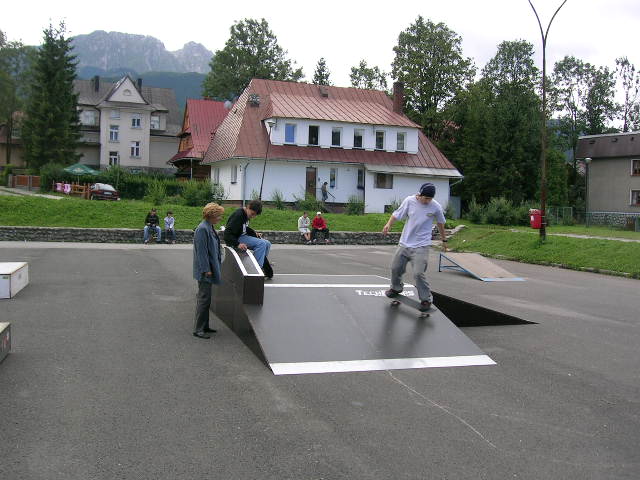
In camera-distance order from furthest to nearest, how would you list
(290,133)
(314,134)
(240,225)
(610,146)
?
1. (610,146)
2. (314,134)
3. (290,133)
4. (240,225)

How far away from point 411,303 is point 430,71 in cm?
4986

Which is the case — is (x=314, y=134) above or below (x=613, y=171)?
above

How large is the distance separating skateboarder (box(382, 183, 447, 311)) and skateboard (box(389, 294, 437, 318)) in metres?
0.04

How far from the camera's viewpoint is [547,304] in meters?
12.2

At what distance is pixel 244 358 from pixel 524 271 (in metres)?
14.4

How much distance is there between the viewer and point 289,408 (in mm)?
5371

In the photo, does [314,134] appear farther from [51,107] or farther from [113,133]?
[113,133]

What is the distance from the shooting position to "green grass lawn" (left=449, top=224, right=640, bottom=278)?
Answer: 20258mm

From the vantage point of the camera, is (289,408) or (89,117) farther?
(89,117)

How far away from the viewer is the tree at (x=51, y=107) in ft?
179

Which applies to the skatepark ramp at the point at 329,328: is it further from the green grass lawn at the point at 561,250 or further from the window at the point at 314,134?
the window at the point at 314,134

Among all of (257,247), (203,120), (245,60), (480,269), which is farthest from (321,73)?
(257,247)

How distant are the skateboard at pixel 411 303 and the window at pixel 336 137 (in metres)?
36.2

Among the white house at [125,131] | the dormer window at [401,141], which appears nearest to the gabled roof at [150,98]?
the white house at [125,131]
